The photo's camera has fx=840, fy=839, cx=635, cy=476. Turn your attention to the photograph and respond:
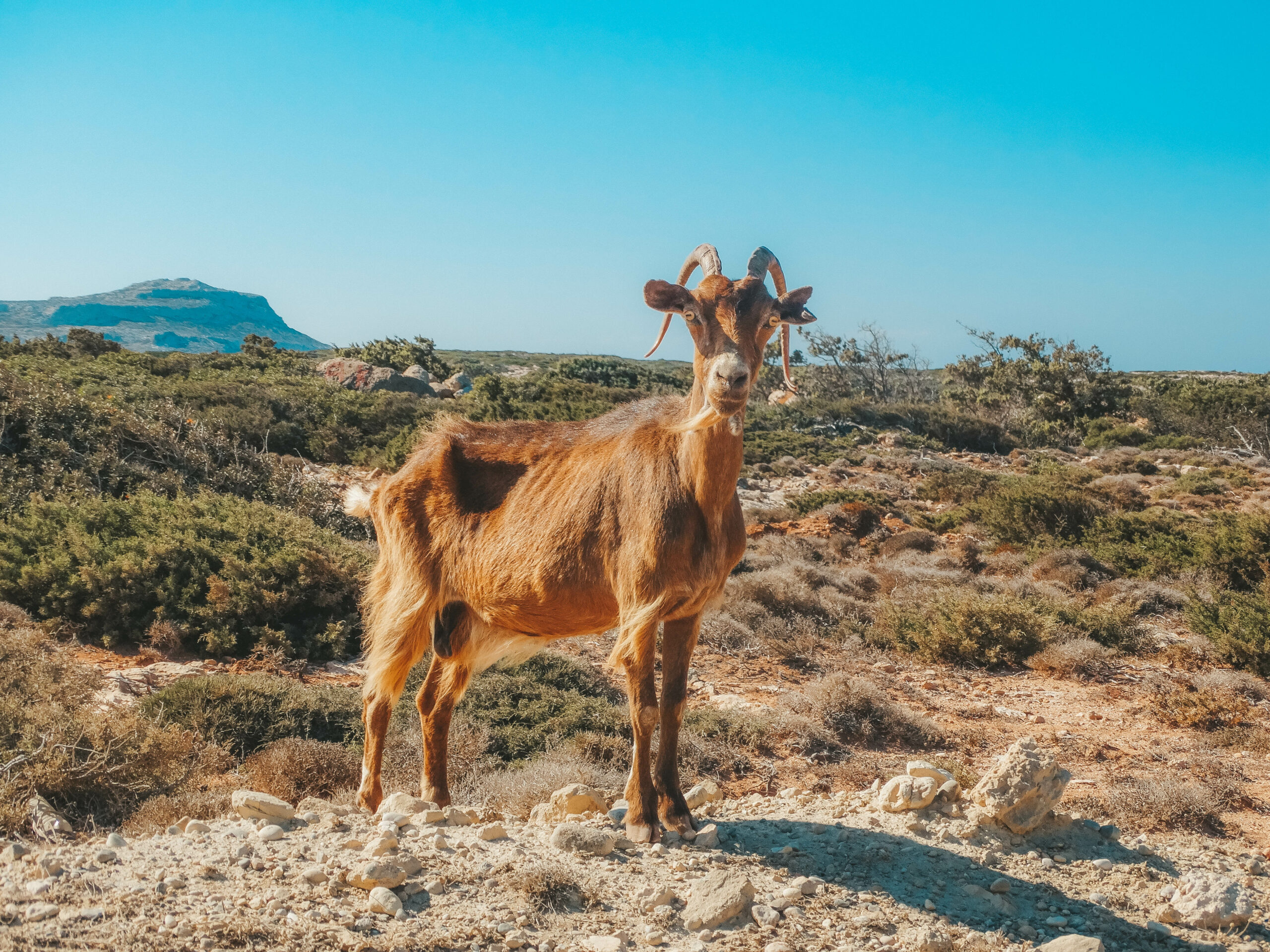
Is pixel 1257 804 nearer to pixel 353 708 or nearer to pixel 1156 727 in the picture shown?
pixel 1156 727

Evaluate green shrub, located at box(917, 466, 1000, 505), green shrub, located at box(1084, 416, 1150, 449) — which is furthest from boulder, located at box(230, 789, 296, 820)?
green shrub, located at box(1084, 416, 1150, 449)

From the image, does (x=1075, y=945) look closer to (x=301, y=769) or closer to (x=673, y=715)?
(x=673, y=715)

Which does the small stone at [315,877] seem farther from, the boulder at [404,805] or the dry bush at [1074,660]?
the dry bush at [1074,660]

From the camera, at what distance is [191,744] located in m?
5.43

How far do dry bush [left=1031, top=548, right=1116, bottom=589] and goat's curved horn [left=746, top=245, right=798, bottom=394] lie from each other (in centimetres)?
995

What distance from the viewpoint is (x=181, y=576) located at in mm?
9000

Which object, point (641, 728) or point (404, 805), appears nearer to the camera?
point (641, 728)

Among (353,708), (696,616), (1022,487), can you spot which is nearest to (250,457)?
(353,708)

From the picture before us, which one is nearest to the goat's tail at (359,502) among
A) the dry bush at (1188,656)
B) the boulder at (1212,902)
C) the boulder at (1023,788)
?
the boulder at (1023,788)

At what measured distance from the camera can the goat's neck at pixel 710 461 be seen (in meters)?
3.98

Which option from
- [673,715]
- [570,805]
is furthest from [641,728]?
[570,805]

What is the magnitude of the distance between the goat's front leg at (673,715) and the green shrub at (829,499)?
14400mm

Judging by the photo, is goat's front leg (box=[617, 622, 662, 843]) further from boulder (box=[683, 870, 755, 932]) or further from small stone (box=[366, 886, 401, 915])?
small stone (box=[366, 886, 401, 915])

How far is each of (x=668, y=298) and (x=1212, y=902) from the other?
375 cm
